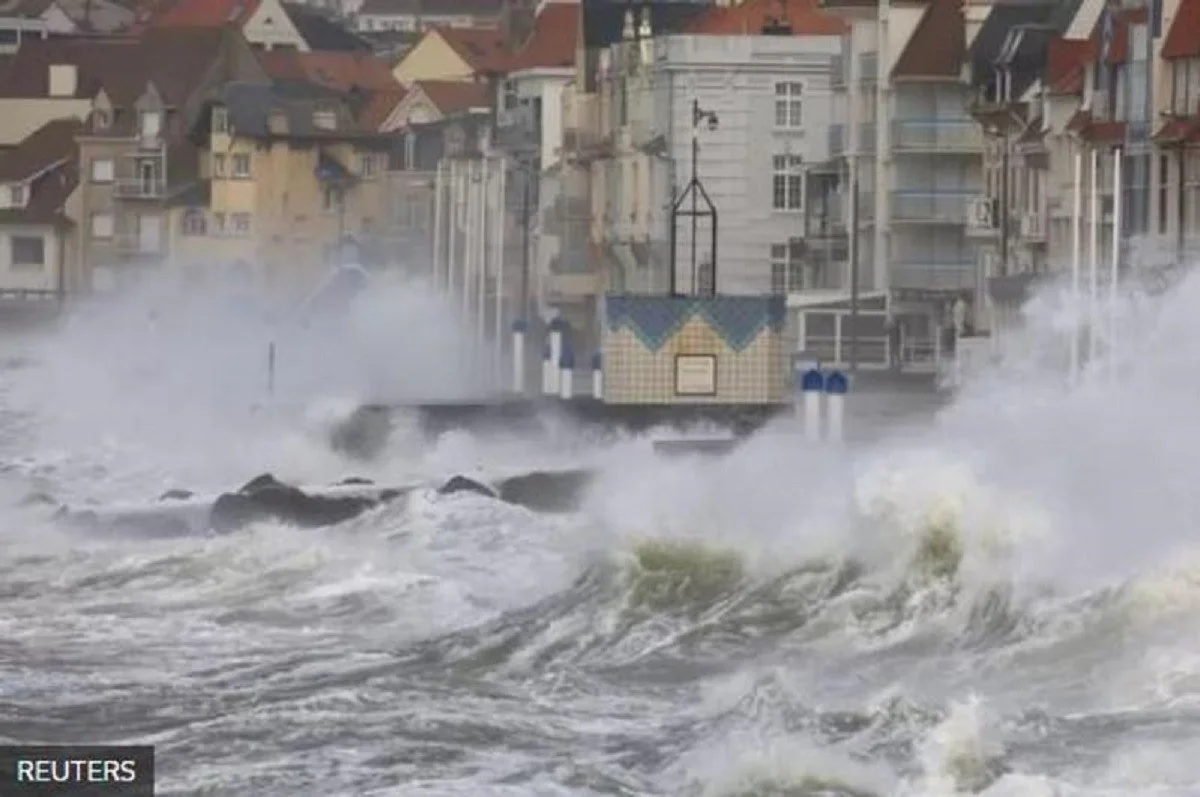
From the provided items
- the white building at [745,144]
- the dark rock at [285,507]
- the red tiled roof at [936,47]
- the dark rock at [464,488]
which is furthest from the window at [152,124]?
the dark rock at [285,507]

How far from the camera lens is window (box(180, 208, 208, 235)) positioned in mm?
122188

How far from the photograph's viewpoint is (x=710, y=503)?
127ft

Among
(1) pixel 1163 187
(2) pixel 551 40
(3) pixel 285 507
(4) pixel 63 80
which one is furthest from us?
(4) pixel 63 80

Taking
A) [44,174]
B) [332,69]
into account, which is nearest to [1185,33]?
[44,174]

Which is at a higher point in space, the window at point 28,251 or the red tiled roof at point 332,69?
the red tiled roof at point 332,69

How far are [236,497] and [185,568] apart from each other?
509cm

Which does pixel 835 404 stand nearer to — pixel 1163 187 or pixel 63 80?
pixel 1163 187

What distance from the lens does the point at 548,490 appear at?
48.1 metres

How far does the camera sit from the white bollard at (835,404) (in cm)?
4769

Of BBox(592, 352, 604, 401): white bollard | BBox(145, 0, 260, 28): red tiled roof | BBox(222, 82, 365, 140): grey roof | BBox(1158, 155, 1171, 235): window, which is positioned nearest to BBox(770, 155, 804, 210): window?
BBox(592, 352, 604, 401): white bollard

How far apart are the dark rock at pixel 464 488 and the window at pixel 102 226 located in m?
79.7

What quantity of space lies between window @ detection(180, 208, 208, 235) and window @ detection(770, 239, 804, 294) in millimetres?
47437

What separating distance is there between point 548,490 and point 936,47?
23.3 m

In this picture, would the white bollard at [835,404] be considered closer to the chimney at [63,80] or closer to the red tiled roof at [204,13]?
the chimney at [63,80]
